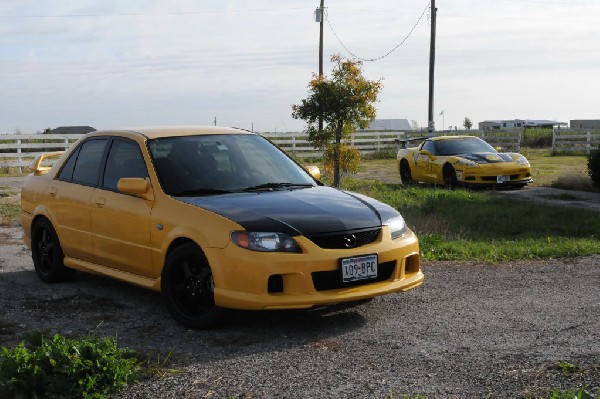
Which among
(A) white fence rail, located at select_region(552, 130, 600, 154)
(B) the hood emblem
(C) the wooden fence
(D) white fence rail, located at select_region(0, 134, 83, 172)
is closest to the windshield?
(B) the hood emblem

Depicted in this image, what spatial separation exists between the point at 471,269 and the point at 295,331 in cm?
324

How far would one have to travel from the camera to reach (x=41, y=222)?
26.0ft

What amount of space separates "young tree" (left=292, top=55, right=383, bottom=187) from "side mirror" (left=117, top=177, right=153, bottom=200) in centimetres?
1384

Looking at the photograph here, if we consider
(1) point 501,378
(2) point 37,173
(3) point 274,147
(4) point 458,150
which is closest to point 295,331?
(1) point 501,378

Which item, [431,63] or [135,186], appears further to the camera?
[431,63]

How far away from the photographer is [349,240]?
5.77 meters

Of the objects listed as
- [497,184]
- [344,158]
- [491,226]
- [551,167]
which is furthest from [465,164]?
[551,167]

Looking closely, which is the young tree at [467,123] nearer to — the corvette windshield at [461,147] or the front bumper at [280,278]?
the corvette windshield at [461,147]

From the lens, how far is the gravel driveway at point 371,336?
4473 mm

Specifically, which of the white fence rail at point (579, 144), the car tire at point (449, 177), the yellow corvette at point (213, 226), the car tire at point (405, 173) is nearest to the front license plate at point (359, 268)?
the yellow corvette at point (213, 226)

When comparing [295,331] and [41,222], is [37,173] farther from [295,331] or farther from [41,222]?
[295,331]

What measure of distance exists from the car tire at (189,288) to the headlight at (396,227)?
1.39m

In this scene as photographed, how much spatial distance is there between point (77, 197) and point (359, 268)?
291cm

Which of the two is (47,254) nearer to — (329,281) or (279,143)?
(329,281)
